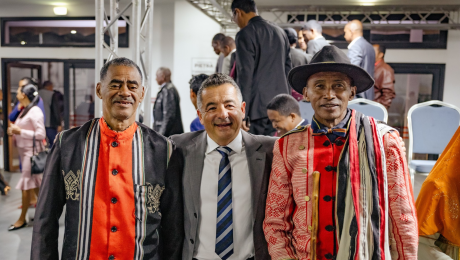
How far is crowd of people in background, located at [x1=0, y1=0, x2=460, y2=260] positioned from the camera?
1366 millimetres

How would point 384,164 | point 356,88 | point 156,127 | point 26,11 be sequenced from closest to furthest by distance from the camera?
point 384,164 < point 356,88 < point 156,127 < point 26,11

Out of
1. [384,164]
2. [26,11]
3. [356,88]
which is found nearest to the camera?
[384,164]

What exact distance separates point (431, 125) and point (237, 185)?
9.75 ft

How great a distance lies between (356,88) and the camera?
1612mm

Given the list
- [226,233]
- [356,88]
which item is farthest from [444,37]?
[226,233]

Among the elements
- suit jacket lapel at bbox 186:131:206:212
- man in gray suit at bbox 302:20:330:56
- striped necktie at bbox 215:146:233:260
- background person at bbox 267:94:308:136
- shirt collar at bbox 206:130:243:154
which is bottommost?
striped necktie at bbox 215:146:233:260

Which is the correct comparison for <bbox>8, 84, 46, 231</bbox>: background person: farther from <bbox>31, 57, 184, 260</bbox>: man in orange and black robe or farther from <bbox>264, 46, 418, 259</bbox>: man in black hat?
<bbox>264, 46, 418, 259</bbox>: man in black hat

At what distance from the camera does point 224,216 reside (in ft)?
5.08

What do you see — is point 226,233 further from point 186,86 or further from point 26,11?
point 26,11

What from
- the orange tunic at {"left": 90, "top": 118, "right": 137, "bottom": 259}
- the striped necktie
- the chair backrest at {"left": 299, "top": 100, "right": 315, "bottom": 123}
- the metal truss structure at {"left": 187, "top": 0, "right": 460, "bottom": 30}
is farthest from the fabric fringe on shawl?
the metal truss structure at {"left": 187, "top": 0, "right": 460, "bottom": 30}

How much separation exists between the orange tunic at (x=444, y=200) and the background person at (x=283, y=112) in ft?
4.77

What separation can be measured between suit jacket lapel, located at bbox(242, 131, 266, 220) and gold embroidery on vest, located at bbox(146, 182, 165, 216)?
0.39 metres

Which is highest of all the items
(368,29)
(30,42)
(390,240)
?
(368,29)

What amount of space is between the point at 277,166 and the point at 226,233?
35 centimetres
